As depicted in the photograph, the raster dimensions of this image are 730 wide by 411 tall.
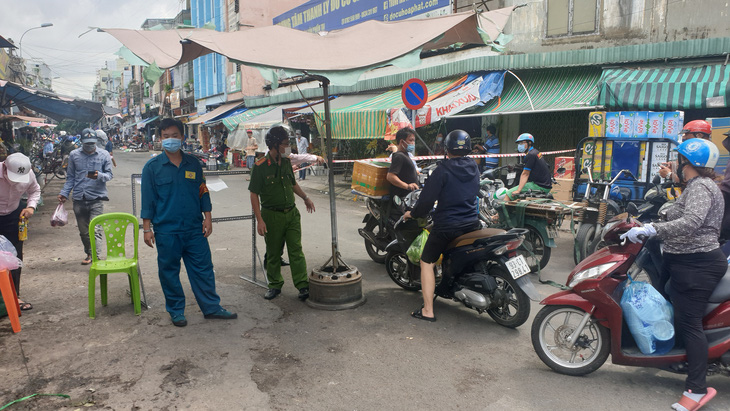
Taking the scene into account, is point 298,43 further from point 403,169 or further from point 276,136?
point 403,169

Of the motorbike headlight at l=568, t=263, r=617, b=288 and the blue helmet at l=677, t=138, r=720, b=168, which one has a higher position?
the blue helmet at l=677, t=138, r=720, b=168

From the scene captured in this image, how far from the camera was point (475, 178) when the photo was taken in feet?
15.2

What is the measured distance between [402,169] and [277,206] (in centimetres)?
153

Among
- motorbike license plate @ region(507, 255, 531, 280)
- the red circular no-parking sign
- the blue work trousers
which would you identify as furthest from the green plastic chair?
the red circular no-parking sign

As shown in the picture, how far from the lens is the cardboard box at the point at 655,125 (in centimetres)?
865

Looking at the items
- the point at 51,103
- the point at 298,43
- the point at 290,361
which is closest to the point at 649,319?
the point at 290,361

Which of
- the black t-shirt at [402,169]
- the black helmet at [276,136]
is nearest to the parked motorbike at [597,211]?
the black t-shirt at [402,169]

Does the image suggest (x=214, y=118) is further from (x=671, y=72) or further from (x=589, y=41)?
(x=671, y=72)

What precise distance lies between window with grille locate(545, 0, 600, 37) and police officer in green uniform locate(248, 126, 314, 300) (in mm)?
9234

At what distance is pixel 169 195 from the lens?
4.64 meters

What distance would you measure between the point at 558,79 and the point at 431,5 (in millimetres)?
4545

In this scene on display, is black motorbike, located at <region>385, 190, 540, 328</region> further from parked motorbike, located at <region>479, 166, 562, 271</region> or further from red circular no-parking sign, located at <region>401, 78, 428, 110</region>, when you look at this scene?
red circular no-parking sign, located at <region>401, 78, 428, 110</region>

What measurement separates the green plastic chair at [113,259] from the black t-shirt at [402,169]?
2829 millimetres

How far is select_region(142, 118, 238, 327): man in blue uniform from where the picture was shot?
4633 millimetres
